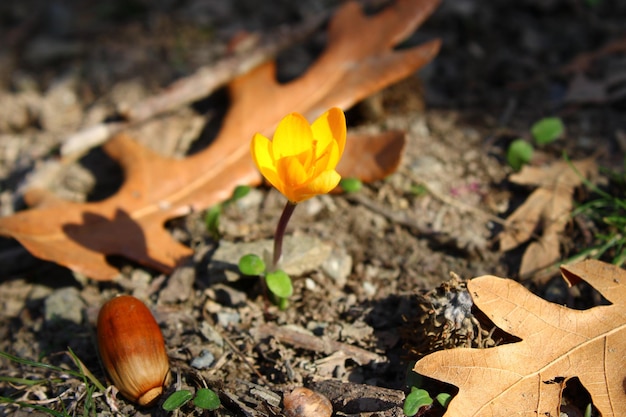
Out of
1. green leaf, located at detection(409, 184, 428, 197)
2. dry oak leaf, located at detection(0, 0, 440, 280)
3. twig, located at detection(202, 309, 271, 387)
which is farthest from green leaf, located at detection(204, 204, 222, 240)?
green leaf, located at detection(409, 184, 428, 197)

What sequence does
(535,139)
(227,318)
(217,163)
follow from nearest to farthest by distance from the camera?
1. (227,318)
2. (217,163)
3. (535,139)

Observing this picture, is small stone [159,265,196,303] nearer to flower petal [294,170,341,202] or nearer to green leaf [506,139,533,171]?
flower petal [294,170,341,202]

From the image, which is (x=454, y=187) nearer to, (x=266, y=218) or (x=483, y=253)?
(x=483, y=253)

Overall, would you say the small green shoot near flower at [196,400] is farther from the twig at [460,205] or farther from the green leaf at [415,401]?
the twig at [460,205]

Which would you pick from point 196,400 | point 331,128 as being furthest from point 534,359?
point 196,400

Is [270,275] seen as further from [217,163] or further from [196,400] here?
[217,163]

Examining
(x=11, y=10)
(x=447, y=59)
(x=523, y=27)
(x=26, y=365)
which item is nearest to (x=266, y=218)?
(x=26, y=365)

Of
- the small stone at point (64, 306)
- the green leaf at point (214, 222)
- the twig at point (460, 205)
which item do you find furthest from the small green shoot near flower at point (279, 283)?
the twig at point (460, 205)
